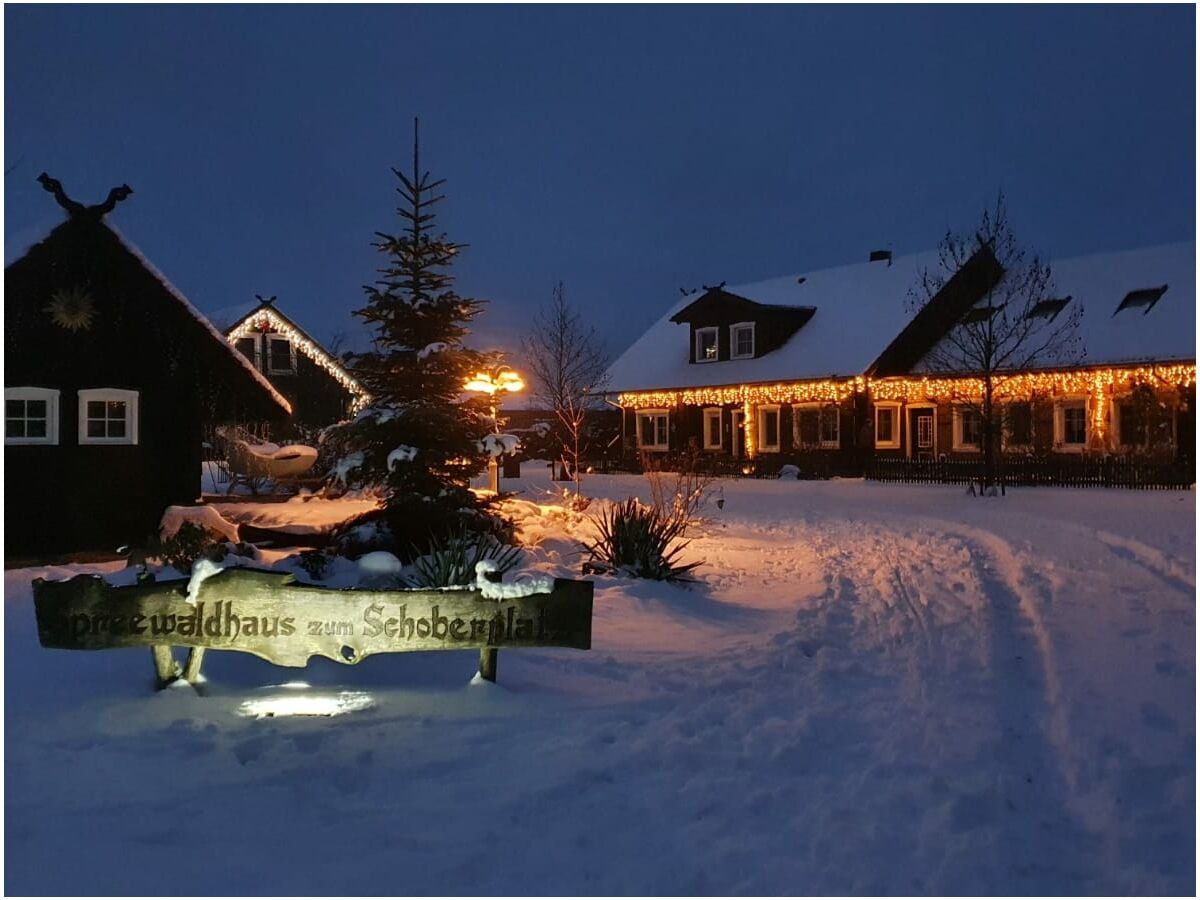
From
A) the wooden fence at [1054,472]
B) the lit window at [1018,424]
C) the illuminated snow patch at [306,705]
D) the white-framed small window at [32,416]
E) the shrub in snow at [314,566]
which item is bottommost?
the illuminated snow patch at [306,705]

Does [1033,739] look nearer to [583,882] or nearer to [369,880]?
[583,882]

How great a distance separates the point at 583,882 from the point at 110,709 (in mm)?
3460

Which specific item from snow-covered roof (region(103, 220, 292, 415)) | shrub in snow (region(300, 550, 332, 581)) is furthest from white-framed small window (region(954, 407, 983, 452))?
shrub in snow (region(300, 550, 332, 581))

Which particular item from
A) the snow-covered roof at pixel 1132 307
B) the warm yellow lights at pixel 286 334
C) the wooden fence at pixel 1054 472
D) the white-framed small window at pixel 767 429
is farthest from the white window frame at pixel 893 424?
the warm yellow lights at pixel 286 334

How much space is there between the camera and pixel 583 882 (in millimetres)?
4070

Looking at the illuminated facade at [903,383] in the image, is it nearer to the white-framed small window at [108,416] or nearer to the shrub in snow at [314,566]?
the white-framed small window at [108,416]

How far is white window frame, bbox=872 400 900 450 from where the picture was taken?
33219 millimetres

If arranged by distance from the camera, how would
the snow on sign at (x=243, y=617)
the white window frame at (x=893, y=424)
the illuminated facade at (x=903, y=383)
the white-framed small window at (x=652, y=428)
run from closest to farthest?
the snow on sign at (x=243, y=617), the illuminated facade at (x=903, y=383), the white window frame at (x=893, y=424), the white-framed small window at (x=652, y=428)

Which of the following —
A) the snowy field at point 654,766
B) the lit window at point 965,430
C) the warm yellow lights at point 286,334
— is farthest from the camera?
the warm yellow lights at point 286,334

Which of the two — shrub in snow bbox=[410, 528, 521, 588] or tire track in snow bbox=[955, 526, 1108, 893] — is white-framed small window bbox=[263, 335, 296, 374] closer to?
shrub in snow bbox=[410, 528, 521, 588]

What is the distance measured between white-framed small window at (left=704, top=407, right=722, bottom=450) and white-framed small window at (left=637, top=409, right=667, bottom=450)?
6.60 feet

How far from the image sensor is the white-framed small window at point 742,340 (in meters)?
37.0

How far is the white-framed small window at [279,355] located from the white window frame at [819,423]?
21263 mm

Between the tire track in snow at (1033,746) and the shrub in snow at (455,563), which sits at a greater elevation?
the shrub in snow at (455,563)
